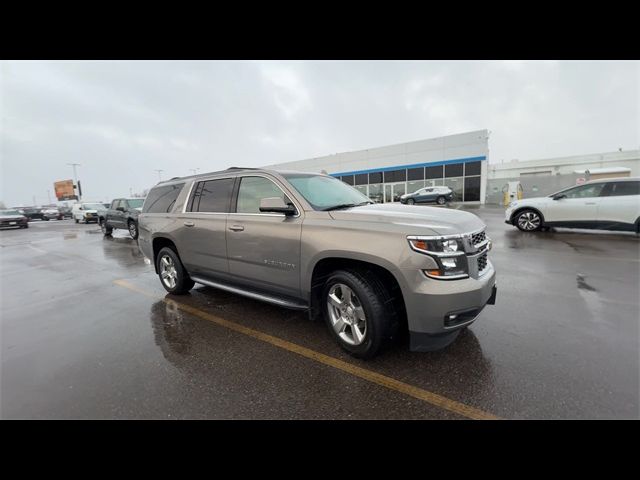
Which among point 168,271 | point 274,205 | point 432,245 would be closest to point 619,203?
point 432,245

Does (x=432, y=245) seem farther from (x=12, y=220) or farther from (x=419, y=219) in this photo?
(x=12, y=220)

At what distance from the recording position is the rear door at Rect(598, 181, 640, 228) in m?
7.84

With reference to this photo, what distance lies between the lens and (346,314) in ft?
9.81

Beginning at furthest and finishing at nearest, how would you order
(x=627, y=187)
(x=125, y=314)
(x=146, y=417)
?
(x=627, y=187) < (x=125, y=314) < (x=146, y=417)

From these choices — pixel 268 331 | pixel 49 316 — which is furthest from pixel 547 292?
pixel 49 316

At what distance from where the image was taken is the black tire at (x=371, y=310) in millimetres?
2693

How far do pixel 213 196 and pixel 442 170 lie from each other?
84.2ft

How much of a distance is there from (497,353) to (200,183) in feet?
14.6

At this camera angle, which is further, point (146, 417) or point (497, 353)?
point (497, 353)

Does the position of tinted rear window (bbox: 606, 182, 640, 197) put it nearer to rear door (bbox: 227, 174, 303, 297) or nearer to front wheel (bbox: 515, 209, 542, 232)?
front wheel (bbox: 515, 209, 542, 232)

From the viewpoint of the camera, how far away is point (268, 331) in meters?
3.60

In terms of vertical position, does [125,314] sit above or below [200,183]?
below
